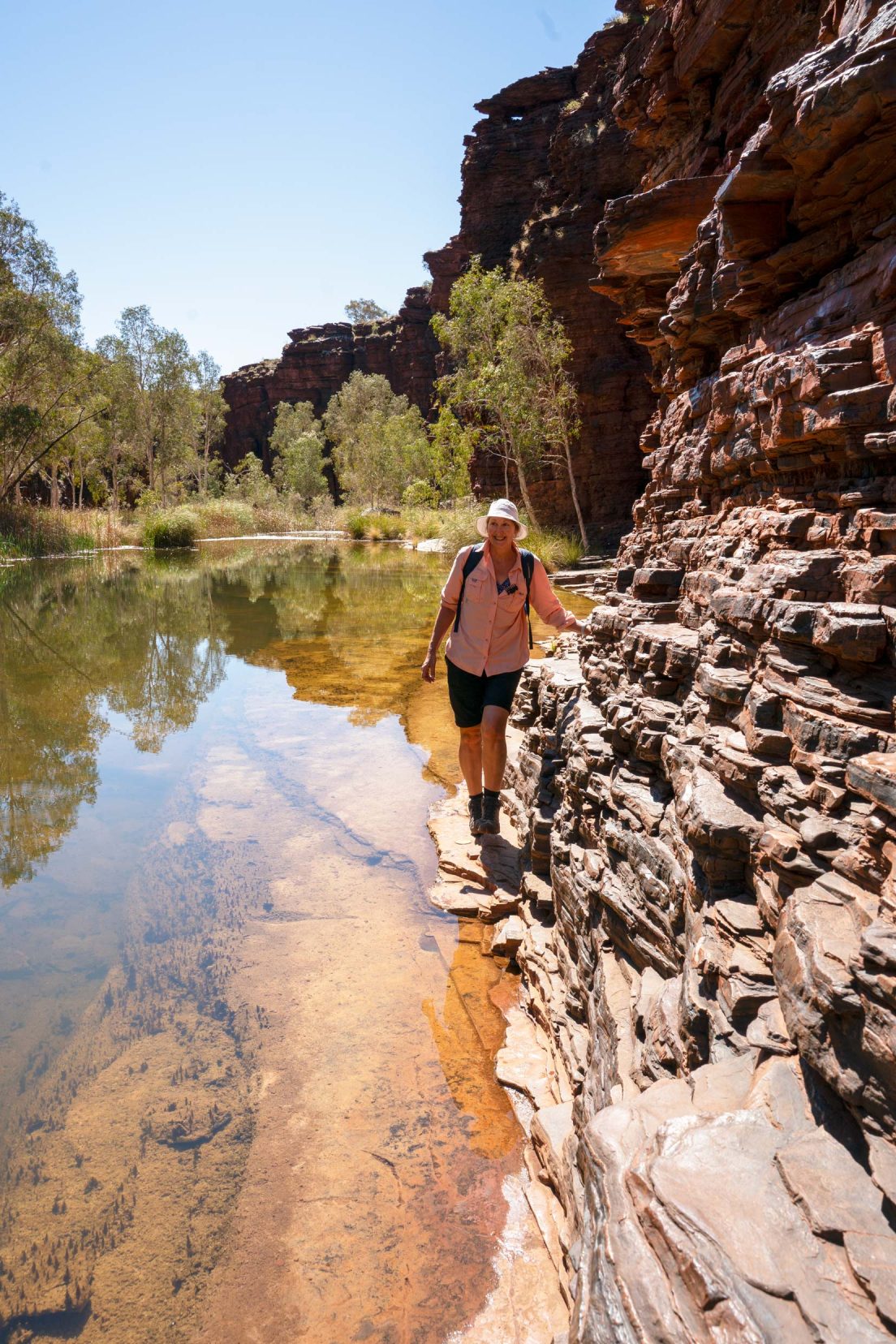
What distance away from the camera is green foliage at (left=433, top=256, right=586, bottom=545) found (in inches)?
825

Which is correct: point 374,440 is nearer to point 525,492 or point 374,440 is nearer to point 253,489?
point 253,489

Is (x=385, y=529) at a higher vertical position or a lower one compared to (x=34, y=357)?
lower

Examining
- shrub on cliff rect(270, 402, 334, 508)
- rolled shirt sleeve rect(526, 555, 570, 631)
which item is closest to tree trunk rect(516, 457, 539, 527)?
rolled shirt sleeve rect(526, 555, 570, 631)

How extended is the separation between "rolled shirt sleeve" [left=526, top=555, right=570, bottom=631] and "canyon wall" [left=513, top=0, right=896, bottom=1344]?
0.76 ft

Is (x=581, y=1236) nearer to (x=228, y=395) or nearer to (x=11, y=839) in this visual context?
(x=11, y=839)

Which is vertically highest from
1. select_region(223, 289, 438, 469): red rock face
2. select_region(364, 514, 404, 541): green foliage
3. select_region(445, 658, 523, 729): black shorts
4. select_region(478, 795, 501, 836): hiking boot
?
select_region(223, 289, 438, 469): red rock face

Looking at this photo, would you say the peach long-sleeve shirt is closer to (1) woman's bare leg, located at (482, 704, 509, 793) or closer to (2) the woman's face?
(2) the woman's face

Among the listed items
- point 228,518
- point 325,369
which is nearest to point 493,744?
point 228,518

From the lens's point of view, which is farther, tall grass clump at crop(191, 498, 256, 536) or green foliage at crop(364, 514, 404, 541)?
tall grass clump at crop(191, 498, 256, 536)

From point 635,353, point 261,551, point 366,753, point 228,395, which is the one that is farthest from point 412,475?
point 366,753

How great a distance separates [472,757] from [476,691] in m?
0.44

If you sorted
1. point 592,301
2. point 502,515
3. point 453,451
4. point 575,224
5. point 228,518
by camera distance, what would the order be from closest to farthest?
point 502,515 → point 592,301 → point 575,224 → point 453,451 → point 228,518

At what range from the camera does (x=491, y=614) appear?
4.64 meters

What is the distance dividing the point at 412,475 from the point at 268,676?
36806 millimetres
